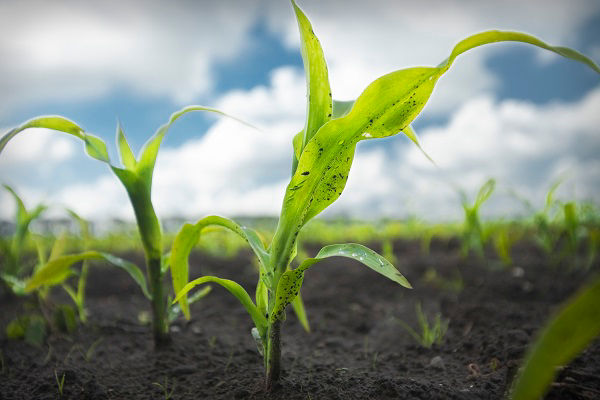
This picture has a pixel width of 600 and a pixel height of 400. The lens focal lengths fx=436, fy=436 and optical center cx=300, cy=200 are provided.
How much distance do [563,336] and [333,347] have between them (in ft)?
4.61

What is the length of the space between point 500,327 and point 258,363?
41.7 inches

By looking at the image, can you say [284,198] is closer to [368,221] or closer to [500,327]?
[500,327]

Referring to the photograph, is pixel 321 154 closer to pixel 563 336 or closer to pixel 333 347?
pixel 563 336

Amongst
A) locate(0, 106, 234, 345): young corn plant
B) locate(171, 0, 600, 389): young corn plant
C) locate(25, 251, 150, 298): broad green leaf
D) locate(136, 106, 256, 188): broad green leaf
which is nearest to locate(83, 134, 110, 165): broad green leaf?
locate(0, 106, 234, 345): young corn plant

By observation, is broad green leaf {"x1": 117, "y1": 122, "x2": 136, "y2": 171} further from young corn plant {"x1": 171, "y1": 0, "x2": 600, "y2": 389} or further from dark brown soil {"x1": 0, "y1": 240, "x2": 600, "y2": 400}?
dark brown soil {"x1": 0, "y1": 240, "x2": 600, "y2": 400}

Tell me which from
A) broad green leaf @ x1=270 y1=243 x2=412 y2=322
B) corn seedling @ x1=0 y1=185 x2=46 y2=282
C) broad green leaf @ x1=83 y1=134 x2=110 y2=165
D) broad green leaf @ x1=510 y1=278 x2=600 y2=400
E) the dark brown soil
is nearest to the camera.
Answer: broad green leaf @ x1=510 y1=278 x2=600 y2=400

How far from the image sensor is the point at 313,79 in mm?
1122

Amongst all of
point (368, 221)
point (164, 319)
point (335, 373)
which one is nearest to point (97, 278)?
point (164, 319)

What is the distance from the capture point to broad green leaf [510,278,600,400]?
674 millimetres

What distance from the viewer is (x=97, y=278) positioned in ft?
11.1

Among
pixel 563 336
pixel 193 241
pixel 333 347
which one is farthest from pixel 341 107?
pixel 333 347

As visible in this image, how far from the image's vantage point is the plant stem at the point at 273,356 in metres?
1.18

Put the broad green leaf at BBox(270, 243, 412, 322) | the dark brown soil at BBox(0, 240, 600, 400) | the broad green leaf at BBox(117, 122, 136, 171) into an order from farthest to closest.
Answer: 1. the broad green leaf at BBox(117, 122, 136, 171)
2. the dark brown soil at BBox(0, 240, 600, 400)
3. the broad green leaf at BBox(270, 243, 412, 322)

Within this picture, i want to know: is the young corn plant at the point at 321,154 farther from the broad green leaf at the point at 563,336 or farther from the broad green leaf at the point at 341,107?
the broad green leaf at the point at 563,336
